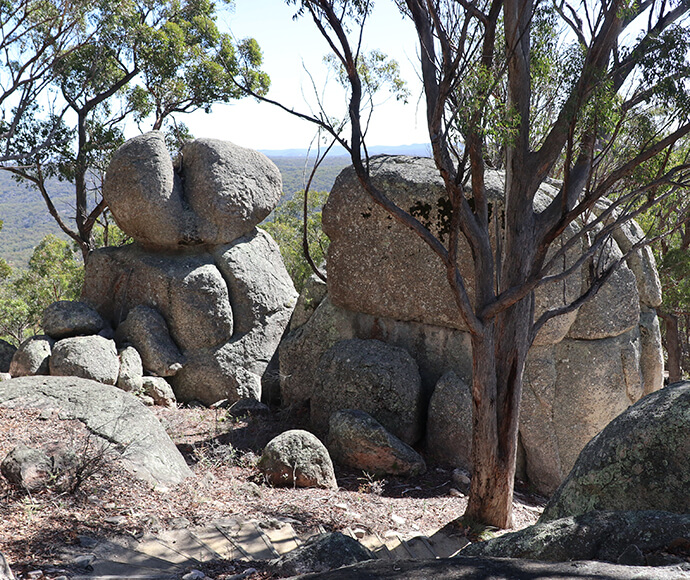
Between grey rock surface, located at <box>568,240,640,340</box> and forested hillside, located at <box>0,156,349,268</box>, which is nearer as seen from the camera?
grey rock surface, located at <box>568,240,640,340</box>

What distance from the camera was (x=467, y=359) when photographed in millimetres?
10367

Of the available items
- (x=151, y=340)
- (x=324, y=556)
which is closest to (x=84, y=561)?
(x=324, y=556)

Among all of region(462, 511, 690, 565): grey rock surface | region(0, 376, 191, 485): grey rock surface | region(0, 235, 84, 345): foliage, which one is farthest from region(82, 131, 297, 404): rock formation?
region(0, 235, 84, 345): foliage

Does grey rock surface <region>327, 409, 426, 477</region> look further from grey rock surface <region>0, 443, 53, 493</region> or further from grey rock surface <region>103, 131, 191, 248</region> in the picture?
grey rock surface <region>103, 131, 191, 248</region>

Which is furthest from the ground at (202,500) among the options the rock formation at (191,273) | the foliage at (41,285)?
the foliage at (41,285)

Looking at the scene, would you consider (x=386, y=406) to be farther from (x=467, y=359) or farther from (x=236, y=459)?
(x=236, y=459)

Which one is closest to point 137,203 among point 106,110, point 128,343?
point 128,343

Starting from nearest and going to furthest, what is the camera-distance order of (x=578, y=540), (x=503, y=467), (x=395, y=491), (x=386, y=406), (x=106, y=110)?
(x=578, y=540), (x=503, y=467), (x=395, y=491), (x=386, y=406), (x=106, y=110)

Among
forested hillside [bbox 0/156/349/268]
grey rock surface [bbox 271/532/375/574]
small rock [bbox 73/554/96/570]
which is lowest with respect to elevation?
small rock [bbox 73/554/96/570]

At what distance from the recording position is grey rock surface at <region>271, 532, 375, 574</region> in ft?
13.1

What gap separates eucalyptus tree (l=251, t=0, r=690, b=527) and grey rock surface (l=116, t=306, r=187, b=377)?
5.54 meters

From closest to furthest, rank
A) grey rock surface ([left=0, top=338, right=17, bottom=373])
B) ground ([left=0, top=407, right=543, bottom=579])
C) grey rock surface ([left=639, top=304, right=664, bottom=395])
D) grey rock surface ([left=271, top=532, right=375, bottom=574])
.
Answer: grey rock surface ([left=271, top=532, right=375, bottom=574]), ground ([left=0, top=407, right=543, bottom=579]), grey rock surface ([left=639, top=304, right=664, bottom=395]), grey rock surface ([left=0, top=338, right=17, bottom=373])

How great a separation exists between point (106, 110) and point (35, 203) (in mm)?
95888

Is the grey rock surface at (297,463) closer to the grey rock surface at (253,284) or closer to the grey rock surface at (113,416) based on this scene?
the grey rock surface at (113,416)
